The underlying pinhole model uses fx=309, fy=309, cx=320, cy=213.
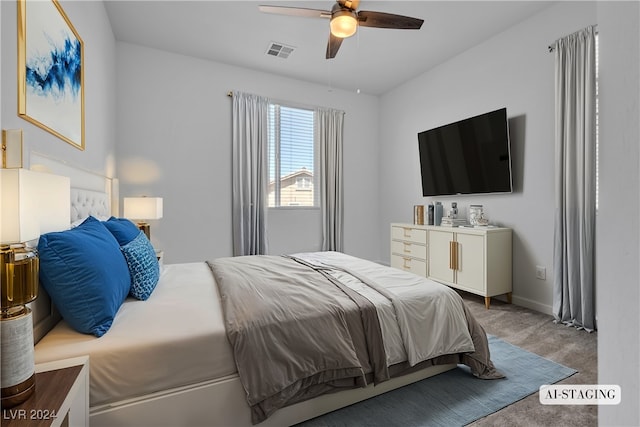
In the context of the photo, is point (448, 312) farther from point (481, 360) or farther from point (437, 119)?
point (437, 119)

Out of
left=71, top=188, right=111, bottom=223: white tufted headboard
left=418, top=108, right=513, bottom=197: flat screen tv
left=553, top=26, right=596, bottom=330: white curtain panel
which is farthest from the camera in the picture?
left=418, top=108, right=513, bottom=197: flat screen tv

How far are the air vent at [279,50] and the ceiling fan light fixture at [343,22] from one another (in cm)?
147

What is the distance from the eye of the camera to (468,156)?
144 inches

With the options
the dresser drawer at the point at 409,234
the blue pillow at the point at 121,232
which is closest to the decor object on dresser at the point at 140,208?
the blue pillow at the point at 121,232

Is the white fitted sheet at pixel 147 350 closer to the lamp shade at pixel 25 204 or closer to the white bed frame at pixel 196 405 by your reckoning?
the white bed frame at pixel 196 405

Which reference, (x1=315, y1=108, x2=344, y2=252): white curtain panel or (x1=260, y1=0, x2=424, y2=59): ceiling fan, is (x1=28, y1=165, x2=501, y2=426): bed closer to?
(x1=260, y1=0, x2=424, y2=59): ceiling fan

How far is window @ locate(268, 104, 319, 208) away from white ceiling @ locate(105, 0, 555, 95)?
2.00 ft

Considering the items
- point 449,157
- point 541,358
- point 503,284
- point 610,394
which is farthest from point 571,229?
point 610,394

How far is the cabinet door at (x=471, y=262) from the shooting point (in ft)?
10.4

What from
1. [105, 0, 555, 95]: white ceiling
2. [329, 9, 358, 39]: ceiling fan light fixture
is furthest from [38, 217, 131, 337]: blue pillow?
[105, 0, 555, 95]: white ceiling

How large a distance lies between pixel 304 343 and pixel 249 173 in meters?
3.12

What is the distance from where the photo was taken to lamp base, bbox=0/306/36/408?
0.82 m

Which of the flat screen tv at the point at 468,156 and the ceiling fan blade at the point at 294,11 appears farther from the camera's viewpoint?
the flat screen tv at the point at 468,156

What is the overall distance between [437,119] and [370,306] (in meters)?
3.40
